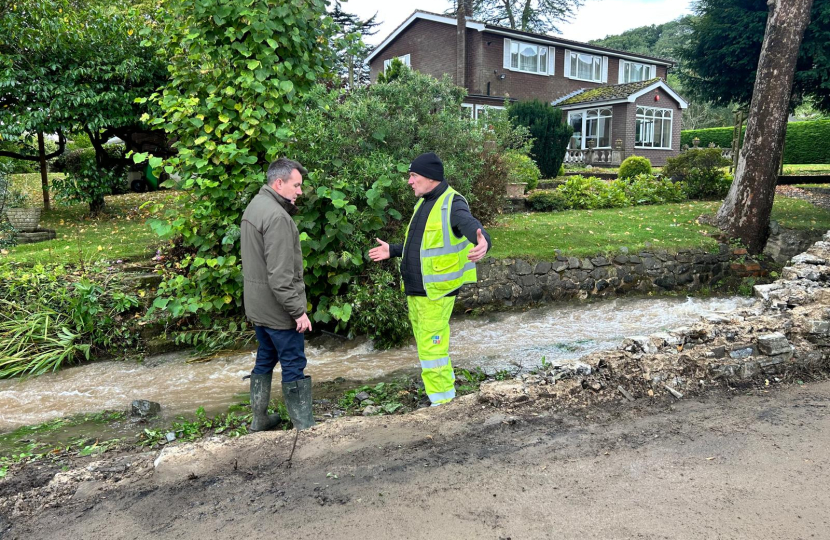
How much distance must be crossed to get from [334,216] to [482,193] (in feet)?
16.9

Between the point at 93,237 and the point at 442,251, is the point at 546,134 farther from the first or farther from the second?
the point at 442,251

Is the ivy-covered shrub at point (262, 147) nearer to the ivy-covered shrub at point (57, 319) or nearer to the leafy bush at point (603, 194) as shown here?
the ivy-covered shrub at point (57, 319)

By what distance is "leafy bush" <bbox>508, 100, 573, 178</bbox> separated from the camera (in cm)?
2208

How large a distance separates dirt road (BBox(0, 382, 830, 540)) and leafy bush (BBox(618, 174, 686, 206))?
1251 centimetres

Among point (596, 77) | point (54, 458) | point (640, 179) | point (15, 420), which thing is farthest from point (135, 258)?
point (596, 77)

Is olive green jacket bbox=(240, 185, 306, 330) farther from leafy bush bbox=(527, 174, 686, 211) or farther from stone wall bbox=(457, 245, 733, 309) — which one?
leafy bush bbox=(527, 174, 686, 211)

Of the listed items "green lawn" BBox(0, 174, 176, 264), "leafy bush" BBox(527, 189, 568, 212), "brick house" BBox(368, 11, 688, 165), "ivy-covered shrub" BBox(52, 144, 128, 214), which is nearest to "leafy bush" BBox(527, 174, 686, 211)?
"leafy bush" BBox(527, 189, 568, 212)

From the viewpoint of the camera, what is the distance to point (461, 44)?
29266 millimetres

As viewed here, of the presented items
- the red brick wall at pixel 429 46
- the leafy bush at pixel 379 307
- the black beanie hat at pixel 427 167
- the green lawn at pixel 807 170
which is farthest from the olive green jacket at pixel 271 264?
the red brick wall at pixel 429 46

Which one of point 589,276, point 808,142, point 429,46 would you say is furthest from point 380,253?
point 808,142

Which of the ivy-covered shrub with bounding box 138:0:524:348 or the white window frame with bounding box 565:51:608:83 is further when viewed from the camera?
the white window frame with bounding box 565:51:608:83

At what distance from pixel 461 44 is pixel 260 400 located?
27.8 meters

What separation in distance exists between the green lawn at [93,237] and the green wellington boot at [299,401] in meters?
3.96

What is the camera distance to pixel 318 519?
3229 mm
